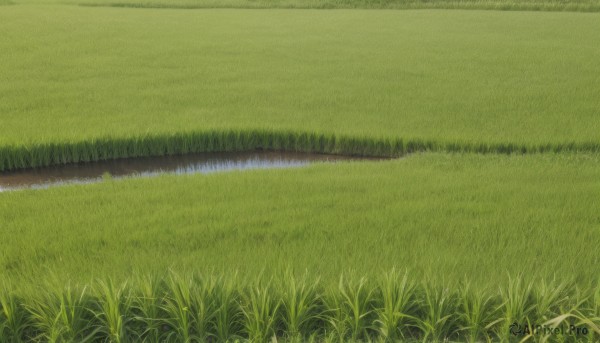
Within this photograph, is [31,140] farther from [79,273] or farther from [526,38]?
[526,38]

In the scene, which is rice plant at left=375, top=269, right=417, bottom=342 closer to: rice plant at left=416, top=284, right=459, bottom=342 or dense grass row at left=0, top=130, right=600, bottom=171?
rice plant at left=416, top=284, right=459, bottom=342

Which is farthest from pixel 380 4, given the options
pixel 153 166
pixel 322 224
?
pixel 322 224

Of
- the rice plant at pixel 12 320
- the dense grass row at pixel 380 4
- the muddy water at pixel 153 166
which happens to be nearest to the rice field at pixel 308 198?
the rice plant at pixel 12 320

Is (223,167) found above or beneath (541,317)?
beneath

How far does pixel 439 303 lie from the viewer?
2670 mm

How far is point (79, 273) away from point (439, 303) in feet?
5.89

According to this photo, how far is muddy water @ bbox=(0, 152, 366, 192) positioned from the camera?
5.37 meters

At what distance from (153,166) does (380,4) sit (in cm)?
1410

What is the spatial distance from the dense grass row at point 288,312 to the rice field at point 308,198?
0.04ft

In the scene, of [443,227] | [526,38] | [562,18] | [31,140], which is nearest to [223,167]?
[31,140]

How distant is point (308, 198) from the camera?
4316mm

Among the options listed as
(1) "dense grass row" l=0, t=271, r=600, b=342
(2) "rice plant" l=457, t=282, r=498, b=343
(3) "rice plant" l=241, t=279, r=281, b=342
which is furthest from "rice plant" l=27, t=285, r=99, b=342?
Answer: (2) "rice plant" l=457, t=282, r=498, b=343

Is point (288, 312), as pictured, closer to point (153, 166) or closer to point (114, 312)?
point (114, 312)

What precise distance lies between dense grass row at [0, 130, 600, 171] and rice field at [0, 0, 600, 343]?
1cm
